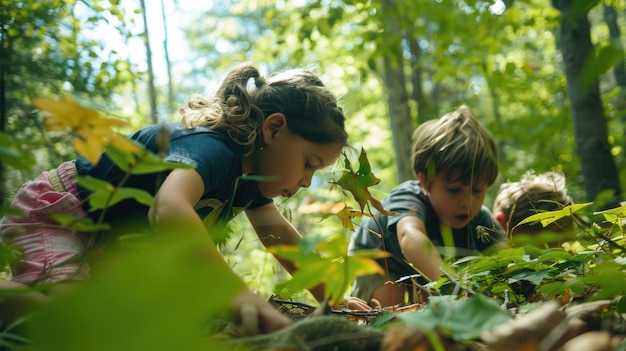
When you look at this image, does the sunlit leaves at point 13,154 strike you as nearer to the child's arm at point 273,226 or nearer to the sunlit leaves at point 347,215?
the sunlit leaves at point 347,215

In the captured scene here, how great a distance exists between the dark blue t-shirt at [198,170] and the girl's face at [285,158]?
0.54 feet

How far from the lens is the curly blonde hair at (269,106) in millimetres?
2096

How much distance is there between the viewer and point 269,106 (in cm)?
224

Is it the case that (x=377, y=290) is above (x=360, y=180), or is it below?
below

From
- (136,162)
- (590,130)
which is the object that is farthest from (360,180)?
(590,130)

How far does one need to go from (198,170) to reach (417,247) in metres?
1.09

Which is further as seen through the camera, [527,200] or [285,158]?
[527,200]

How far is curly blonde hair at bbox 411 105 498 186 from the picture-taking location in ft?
9.09

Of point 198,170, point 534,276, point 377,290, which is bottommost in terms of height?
point 377,290

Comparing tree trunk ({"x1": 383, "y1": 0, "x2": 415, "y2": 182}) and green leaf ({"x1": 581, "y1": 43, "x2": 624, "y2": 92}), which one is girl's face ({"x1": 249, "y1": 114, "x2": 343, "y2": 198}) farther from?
tree trunk ({"x1": 383, "y1": 0, "x2": 415, "y2": 182})

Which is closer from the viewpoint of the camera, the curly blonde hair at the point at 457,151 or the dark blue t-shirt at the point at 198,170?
the dark blue t-shirt at the point at 198,170

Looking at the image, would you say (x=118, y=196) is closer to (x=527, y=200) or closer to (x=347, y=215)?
(x=347, y=215)

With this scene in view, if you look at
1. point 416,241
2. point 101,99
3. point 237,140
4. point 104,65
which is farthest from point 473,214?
point 101,99

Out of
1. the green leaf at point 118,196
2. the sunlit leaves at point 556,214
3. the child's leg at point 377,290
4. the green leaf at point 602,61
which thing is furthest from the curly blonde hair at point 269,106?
the green leaf at point 602,61
